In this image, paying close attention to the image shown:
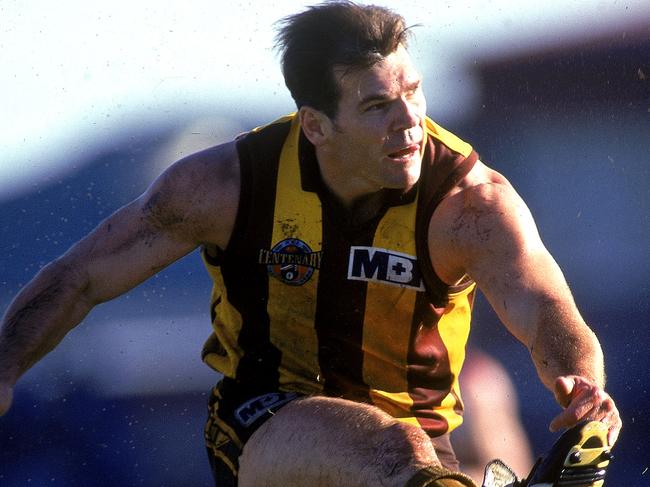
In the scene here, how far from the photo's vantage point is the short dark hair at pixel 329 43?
4.12 meters

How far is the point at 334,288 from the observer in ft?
13.6

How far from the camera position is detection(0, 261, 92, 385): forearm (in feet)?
13.3

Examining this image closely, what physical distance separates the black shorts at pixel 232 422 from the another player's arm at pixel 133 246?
1.53 feet

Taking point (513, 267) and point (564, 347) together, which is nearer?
point (564, 347)

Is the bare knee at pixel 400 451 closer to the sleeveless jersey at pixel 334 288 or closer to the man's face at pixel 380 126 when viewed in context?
the sleeveless jersey at pixel 334 288

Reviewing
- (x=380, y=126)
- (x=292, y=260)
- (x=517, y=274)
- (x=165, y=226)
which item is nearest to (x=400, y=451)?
(x=517, y=274)

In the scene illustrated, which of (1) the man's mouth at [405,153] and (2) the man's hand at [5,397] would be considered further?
(1) the man's mouth at [405,153]

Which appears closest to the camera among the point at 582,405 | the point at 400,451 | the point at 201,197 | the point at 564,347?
the point at 582,405

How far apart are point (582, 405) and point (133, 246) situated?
1599 mm

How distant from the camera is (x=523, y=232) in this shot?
12.8 feet

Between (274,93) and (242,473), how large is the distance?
245 cm

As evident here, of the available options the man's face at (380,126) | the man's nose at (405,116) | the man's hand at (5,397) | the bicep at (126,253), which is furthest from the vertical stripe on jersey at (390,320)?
the man's hand at (5,397)

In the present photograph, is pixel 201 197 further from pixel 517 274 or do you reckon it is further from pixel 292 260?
pixel 517 274

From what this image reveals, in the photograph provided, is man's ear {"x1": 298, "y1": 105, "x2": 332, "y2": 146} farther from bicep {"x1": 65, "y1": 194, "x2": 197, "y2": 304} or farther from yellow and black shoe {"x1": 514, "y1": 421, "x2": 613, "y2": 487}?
yellow and black shoe {"x1": 514, "y1": 421, "x2": 613, "y2": 487}
